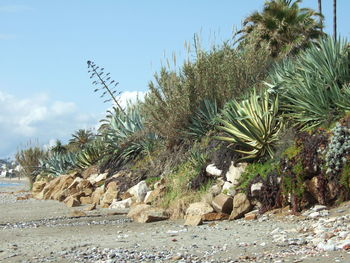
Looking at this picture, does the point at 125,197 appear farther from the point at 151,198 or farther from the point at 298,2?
the point at 298,2

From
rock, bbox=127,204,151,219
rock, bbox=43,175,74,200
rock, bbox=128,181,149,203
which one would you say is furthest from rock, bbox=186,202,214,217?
rock, bbox=43,175,74,200

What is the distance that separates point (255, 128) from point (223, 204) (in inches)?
76.5

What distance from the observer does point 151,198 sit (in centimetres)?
1338

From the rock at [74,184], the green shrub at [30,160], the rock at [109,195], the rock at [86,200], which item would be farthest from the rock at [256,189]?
the green shrub at [30,160]

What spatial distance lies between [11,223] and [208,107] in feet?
20.2

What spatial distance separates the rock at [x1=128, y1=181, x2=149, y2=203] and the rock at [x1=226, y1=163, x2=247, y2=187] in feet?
10.4

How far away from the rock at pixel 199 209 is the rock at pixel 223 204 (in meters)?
0.14

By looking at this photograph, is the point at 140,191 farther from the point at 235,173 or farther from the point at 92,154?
the point at 92,154

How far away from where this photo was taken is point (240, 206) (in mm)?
10539

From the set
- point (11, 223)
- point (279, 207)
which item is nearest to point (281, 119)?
point (279, 207)

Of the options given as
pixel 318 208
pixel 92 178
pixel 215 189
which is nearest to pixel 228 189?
pixel 215 189

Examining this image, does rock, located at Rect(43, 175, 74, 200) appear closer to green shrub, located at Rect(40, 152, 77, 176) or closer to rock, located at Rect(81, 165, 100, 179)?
rock, located at Rect(81, 165, 100, 179)

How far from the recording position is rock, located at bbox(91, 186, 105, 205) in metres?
16.2

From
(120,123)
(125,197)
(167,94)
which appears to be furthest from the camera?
(120,123)
